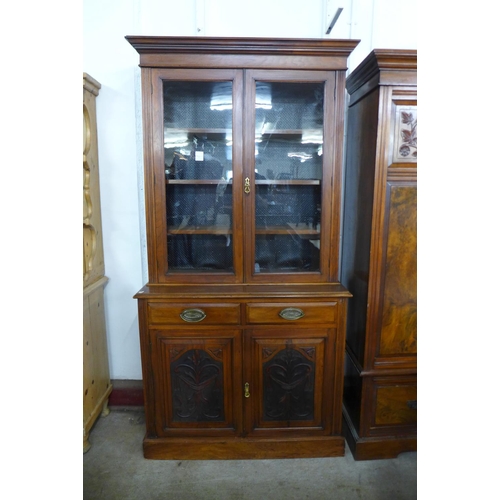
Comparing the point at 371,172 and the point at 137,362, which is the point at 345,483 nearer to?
the point at 137,362

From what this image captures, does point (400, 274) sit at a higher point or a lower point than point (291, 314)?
higher

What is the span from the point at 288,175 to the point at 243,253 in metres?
0.44

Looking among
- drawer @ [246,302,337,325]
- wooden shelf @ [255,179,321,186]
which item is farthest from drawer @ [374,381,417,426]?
wooden shelf @ [255,179,321,186]

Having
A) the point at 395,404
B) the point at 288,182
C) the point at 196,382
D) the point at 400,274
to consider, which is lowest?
the point at 395,404

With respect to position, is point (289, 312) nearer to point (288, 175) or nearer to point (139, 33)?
point (288, 175)

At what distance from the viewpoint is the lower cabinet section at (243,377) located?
1421 millimetres

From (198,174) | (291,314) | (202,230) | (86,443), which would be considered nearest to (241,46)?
(198,174)

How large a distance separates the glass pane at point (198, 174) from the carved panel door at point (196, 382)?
0.34 meters

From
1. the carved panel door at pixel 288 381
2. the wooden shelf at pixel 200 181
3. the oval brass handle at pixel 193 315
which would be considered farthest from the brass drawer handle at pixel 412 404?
the wooden shelf at pixel 200 181

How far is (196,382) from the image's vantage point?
147 centimetres

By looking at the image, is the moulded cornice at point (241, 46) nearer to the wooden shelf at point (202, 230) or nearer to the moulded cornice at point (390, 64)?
the moulded cornice at point (390, 64)

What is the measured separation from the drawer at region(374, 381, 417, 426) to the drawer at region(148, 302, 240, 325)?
802 millimetres

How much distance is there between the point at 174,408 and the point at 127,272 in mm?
819
